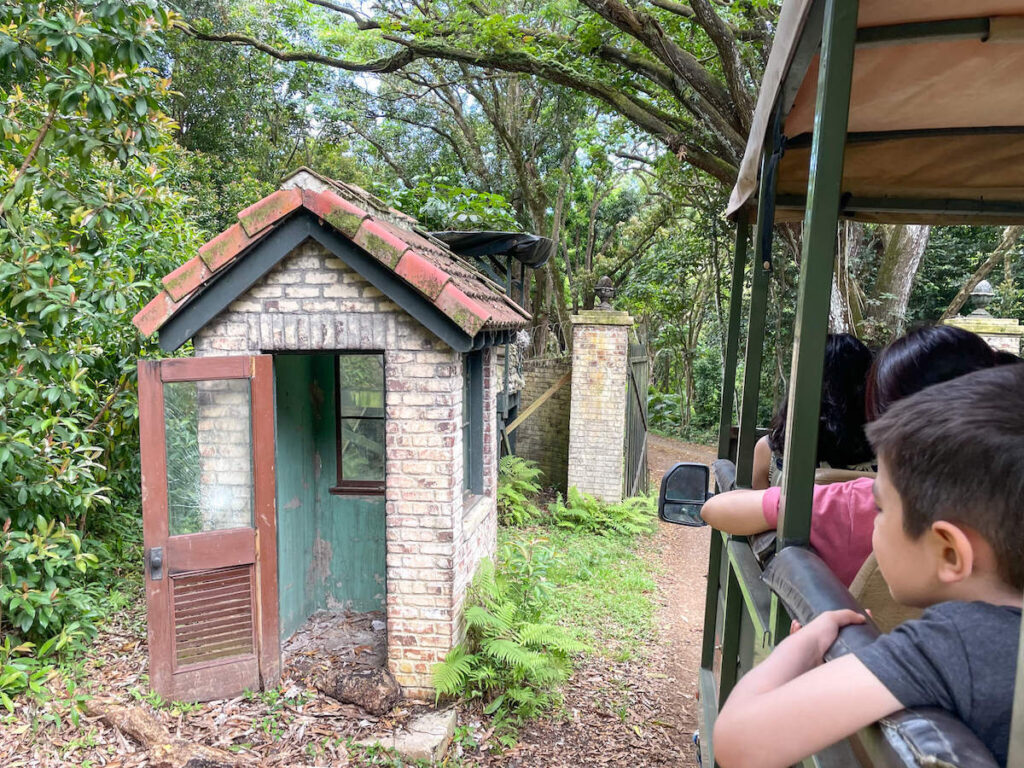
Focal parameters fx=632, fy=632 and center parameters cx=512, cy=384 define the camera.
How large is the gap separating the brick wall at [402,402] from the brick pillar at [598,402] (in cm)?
508

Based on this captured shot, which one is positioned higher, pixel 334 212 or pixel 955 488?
pixel 334 212

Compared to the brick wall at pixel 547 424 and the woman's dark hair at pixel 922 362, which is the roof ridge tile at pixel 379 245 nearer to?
the woman's dark hair at pixel 922 362

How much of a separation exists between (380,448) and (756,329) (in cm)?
391

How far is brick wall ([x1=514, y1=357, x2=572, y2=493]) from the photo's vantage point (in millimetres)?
10141

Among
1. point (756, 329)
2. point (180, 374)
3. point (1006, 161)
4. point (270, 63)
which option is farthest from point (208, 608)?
point (270, 63)

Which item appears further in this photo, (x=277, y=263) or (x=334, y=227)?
(x=277, y=263)

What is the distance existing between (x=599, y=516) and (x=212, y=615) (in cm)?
587

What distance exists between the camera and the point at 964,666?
0.72 metres

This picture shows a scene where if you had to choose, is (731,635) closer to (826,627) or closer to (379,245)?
(826,627)

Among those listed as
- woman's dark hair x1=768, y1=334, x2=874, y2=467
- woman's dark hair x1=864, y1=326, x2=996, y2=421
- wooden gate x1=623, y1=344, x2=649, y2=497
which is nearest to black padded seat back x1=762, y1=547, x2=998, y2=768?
woman's dark hair x1=864, y1=326, x2=996, y2=421

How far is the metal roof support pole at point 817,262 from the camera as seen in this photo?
1.22 m

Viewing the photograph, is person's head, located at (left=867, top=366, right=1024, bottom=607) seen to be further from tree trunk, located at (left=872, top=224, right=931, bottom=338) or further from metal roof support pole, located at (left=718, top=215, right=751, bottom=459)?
tree trunk, located at (left=872, top=224, right=931, bottom=338)

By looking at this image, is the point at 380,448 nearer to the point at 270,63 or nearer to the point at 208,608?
the point at 208,608

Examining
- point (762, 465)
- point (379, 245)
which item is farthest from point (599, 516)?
point (762, 465)
